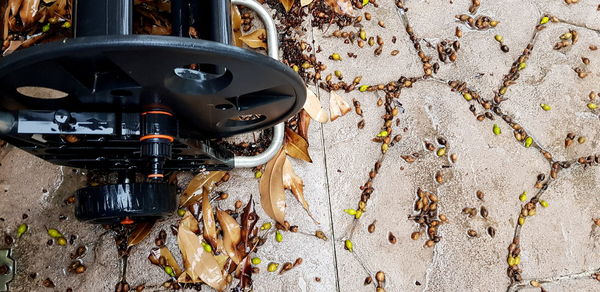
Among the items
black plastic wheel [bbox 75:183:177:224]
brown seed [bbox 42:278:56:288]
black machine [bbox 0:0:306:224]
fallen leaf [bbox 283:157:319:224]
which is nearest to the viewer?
black machine [bbox 0:0:306:224]

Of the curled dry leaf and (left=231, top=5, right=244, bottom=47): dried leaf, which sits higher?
(left=231, top=5, right=244, bottom=47): dried leaf

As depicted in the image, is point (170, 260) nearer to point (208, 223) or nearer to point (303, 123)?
point (208, 223)

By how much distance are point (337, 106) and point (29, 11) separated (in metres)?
1.08

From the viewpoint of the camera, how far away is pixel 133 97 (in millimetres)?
1072

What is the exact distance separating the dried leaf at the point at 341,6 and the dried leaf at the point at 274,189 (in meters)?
0.57

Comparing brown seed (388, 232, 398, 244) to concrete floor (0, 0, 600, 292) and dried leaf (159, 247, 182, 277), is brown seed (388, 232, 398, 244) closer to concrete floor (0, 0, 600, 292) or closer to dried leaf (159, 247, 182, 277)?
concrete floor (0, 0, 600, 292)

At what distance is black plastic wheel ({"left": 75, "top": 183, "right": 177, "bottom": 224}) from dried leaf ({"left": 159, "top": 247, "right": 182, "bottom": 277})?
280 mm

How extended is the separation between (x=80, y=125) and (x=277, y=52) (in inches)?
30.9

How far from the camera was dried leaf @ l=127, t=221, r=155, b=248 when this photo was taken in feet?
5.42

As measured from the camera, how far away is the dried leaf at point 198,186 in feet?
5.57

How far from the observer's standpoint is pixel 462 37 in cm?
196

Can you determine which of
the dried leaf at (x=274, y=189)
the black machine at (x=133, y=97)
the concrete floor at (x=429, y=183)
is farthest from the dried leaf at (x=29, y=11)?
the dried leaf at (x=274, y=189)

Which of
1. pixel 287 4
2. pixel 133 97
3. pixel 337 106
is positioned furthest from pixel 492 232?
pixel 133 97

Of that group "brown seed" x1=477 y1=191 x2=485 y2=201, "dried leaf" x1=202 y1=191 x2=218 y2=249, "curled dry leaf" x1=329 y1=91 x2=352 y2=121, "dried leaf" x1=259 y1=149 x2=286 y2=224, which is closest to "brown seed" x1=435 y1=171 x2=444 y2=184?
"brown seed" x1=477 y1=191 x2=485 y2=201
